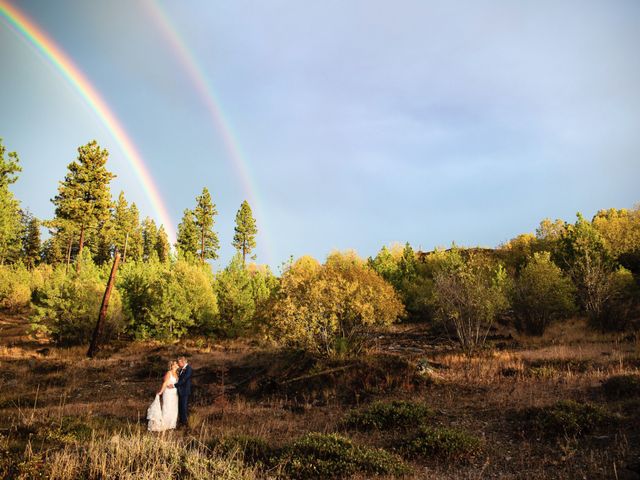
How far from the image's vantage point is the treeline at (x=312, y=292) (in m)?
19.7

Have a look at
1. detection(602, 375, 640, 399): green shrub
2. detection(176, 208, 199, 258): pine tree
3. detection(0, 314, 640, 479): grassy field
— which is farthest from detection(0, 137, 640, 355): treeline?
detection(176, 208, 199, 258): pine tree

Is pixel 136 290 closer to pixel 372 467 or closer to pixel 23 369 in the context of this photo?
pixel 23 369

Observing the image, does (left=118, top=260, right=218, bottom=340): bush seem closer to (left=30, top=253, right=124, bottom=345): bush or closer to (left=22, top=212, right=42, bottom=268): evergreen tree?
(left=30, top=253, right=124, bottom=345): bush

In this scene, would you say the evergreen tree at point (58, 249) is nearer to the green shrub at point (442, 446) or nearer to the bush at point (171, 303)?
the bush at point (171, 303)

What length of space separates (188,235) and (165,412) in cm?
6617

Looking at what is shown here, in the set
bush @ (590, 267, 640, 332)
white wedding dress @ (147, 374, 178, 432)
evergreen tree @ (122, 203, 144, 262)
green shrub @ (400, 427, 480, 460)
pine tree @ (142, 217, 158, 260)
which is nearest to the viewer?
green shrub @ (400, 427, 480, 460)

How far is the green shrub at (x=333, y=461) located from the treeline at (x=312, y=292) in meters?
10.7

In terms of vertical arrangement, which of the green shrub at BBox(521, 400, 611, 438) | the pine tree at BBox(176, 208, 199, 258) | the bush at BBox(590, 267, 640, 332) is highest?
the pine tree at BBox(176, 208, 199, 258)

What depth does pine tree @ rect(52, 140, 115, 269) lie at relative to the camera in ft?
139

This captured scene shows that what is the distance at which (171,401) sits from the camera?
11.3 meters

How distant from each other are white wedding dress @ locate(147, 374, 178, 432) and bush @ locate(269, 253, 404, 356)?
805 cm

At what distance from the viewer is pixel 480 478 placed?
6.88 meters

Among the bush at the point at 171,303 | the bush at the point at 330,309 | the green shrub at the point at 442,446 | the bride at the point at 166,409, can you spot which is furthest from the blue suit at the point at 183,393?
the bush at the point at 171,303

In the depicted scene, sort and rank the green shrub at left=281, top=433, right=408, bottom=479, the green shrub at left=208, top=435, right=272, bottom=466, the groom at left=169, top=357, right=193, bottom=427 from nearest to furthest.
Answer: the green shrub at left=281, top=433, right=408, bottom=479
the green shrub at left=208, top=435, right=272, bottom=466
the groom at left=169, top=357, right=193, bottom=427
